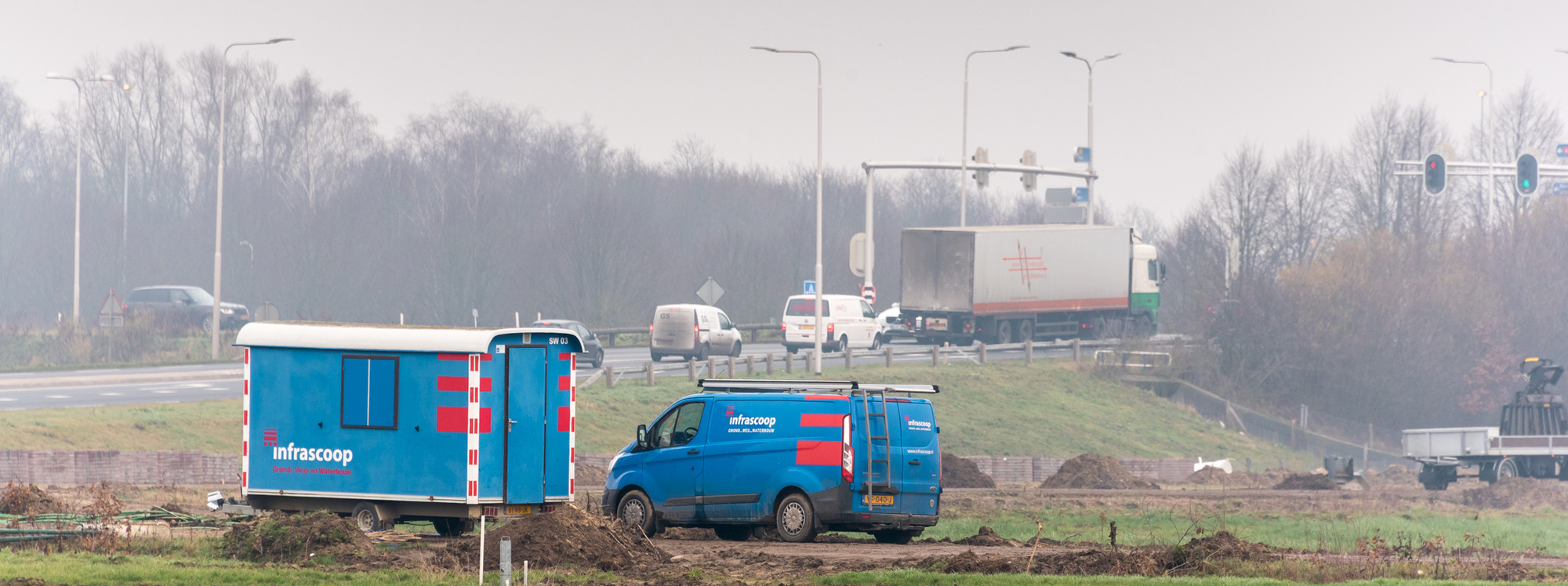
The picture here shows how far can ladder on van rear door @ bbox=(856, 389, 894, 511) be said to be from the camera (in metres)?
16.3

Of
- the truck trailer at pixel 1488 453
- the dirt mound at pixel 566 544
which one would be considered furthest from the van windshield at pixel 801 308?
the dirt mound at pixel 566 544

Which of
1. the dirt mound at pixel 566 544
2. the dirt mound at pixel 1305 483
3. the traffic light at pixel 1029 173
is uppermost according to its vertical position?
the traffic light at pixel 1029 173

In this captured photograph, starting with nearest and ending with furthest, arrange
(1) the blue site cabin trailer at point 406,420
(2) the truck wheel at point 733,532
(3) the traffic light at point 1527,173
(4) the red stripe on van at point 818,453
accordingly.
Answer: (1) the blue site cabin trailer at point 406,420, (4) the red stripe on van at point 818,453, (2) the truck wheel at point 733,532, (3) the traffic light at point 1527,173

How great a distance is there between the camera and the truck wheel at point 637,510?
17156mm

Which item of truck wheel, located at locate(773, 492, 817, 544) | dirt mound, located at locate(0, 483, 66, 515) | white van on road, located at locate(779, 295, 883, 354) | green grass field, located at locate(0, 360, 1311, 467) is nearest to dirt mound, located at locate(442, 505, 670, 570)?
truck wheel, located at locate(773, 492, 817, 544)

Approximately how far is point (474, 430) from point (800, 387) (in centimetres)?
393

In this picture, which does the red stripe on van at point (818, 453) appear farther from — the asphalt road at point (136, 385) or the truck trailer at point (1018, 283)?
the truck trailer at point (1018, 283)

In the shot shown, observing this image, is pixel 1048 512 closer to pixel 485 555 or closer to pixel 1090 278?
pixel 485 555

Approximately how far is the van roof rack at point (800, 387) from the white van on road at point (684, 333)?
969 inches

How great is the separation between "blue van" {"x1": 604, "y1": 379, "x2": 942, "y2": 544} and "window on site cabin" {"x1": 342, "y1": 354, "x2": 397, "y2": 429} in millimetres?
3180

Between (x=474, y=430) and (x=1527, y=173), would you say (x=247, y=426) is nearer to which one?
(x=474, y=430)

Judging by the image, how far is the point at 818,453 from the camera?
16.4 m

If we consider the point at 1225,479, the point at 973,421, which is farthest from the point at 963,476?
the point at 973,421

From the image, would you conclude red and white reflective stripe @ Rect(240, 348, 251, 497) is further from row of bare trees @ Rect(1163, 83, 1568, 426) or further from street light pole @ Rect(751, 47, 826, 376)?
row of bare trees @ Rect(1163, 83, 1568, 426)
